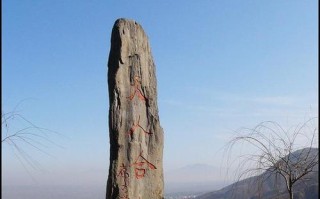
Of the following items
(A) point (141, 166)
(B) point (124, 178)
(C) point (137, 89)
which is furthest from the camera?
(C) point (137, 89)

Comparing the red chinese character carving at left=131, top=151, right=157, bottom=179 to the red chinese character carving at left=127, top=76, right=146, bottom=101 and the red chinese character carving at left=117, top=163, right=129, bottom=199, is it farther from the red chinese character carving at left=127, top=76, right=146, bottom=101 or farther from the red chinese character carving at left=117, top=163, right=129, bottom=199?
the red chinese character carving at left=127, top=76, right=146, bottom=101

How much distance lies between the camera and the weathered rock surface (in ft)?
31.1

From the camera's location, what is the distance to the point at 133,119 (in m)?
9.85

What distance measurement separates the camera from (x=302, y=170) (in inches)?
437

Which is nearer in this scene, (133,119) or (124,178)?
(124,178)

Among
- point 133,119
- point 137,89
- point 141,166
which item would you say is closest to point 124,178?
point 141,166

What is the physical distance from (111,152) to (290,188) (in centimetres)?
457

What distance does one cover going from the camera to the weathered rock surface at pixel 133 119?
9.47 metres

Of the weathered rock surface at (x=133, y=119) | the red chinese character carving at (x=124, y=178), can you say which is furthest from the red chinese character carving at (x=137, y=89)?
the red chinese character carving at (x=124, y=178)

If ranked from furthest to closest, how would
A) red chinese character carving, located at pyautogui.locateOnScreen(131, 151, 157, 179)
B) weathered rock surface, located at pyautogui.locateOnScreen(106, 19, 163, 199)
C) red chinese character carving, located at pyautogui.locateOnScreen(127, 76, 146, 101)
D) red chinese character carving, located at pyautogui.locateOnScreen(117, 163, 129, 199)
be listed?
Answer: 1. red chinese character carving, located at pyautogui.locateOnScreen(127, 76, 146, 101)
2. red chinese character carving, located at pyautogui.locateOnScreen(131, 151, 157, 179)
3. weathered rock surface, located at pyautogui.locateOnScreen(106, 19, 163, 199)
4. red chinese character carving, located at pyautogui.locateOnScreen(117, 163, 129, 199)

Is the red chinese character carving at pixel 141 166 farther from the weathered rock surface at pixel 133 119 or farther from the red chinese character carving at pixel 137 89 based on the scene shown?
the red chinese character carving at pixel 137 89

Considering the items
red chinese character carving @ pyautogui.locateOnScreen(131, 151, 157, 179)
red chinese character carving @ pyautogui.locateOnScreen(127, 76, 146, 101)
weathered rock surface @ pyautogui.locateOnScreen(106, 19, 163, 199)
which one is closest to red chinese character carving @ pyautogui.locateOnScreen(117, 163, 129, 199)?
weathered rock surface @ pyautogui.locateOnScreen(106, 19, 163, 199)

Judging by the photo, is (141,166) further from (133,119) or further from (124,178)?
(133,119)

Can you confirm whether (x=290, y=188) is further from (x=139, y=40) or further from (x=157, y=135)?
(x=139, y=40)
